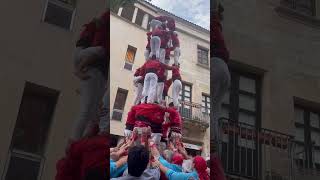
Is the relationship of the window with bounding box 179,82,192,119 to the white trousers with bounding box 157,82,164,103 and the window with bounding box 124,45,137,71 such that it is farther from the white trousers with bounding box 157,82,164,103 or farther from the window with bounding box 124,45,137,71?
the window with bounding box 124,45,137,71

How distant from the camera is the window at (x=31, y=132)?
13.1 feet

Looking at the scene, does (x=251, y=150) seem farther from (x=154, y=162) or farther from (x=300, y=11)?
(x=300, y=11)

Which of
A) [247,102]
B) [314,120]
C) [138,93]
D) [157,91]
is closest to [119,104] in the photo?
[138,93]

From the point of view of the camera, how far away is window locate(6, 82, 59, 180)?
3.98 m

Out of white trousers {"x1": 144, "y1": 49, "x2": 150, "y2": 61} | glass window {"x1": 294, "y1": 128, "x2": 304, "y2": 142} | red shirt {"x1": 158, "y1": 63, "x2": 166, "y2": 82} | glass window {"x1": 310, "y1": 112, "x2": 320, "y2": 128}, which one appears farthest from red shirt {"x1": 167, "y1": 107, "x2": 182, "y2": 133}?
glass window {"x1": 310, "y1": 112, "x2": 320, "y2": 128}

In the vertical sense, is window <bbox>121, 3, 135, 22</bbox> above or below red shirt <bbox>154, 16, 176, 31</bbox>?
above

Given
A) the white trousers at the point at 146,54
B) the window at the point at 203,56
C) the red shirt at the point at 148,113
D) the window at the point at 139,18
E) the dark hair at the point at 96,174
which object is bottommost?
the dark hair at the point at 96,174

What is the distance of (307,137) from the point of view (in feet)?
15.9

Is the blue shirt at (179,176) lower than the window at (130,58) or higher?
lower

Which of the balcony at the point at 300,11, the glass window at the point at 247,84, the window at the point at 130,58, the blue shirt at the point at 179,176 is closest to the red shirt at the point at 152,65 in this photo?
the window at the point at 130,58

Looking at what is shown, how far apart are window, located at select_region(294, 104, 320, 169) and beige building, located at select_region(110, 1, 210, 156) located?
3.87 feet

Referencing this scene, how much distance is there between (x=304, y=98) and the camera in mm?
4910

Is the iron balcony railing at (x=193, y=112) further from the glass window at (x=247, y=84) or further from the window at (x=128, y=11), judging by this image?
the glass window at (x=247, y=84)

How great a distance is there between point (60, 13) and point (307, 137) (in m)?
2.36
